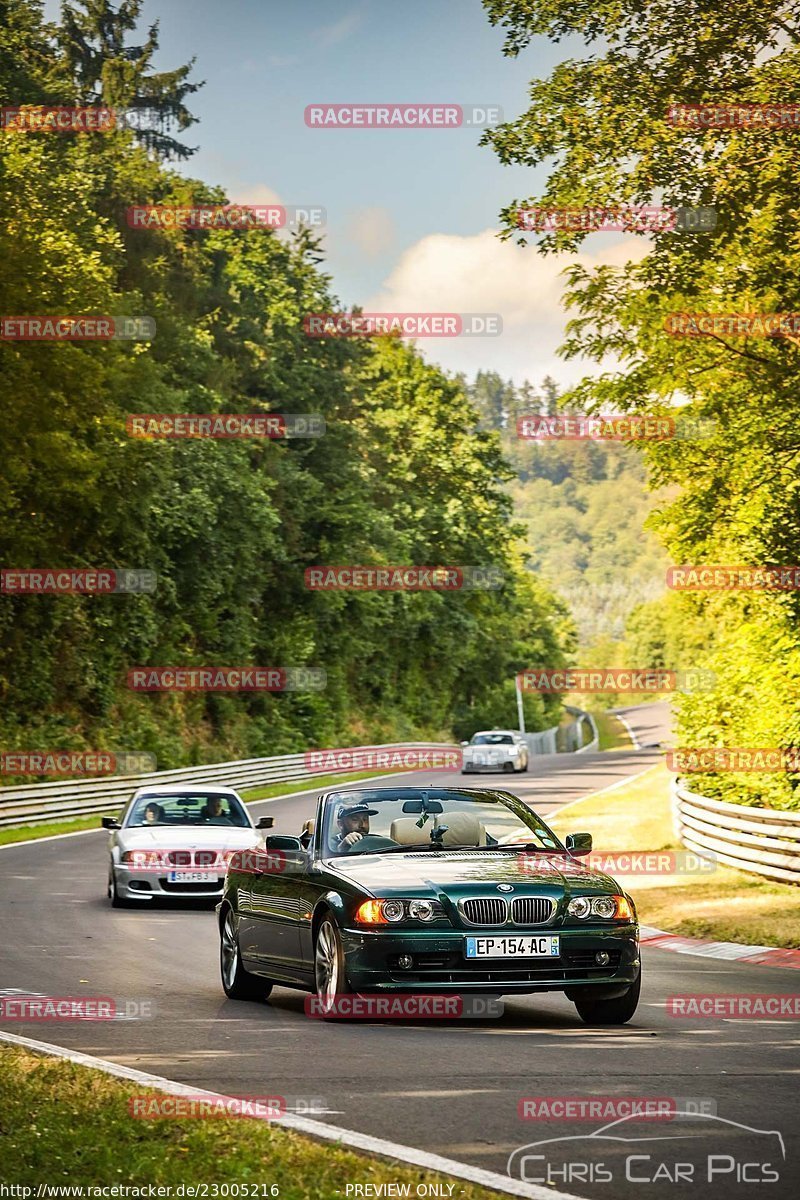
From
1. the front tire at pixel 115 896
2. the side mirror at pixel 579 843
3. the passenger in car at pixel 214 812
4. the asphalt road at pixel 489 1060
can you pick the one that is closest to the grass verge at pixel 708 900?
the asphalt road at pixel 489 1060

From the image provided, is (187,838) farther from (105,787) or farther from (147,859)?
(105,787)

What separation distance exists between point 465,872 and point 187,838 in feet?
32.5

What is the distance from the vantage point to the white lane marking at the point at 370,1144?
565cm

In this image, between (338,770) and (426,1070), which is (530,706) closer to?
(338,770)

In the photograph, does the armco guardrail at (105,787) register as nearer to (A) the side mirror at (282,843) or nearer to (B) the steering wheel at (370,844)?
(A) the side mirror at (282,843)

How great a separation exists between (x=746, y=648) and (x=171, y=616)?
2905 cm

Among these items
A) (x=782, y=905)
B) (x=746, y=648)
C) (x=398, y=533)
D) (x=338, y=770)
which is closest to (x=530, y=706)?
(x=398, y=533)

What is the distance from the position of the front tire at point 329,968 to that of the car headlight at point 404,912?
1.03ft

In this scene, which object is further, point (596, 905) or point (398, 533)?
point (398, 533)

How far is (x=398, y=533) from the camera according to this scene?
71.5 m

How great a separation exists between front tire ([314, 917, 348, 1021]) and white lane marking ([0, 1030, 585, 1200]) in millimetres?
1826

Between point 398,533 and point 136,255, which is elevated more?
point 136,255

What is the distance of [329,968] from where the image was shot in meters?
10.2

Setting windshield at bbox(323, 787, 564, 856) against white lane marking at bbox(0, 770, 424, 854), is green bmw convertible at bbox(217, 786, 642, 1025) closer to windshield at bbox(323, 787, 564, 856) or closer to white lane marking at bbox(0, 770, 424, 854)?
windshield at bbox(323, 787, 564, 856)
